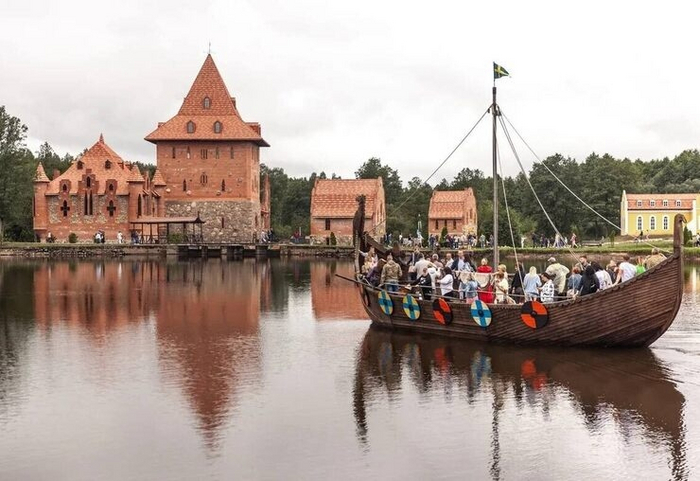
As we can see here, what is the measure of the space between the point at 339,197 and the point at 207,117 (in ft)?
46.2

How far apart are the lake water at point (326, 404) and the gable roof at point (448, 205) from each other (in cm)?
6848

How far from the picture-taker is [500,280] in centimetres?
2236

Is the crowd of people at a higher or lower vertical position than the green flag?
lower

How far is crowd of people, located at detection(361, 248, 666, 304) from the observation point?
21.7m

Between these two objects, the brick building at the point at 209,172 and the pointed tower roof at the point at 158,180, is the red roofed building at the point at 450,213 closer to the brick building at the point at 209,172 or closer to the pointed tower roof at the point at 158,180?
the brick building at the point at 209,172

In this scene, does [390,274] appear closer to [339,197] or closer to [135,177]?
[135,177]

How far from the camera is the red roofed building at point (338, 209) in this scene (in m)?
87.5

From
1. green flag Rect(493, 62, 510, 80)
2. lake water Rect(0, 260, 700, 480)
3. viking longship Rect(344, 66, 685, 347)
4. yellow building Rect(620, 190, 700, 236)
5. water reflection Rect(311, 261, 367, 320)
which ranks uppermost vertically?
green flag Rect(493, 62, 510, 80)

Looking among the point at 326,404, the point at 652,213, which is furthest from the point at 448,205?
the point at 326,404

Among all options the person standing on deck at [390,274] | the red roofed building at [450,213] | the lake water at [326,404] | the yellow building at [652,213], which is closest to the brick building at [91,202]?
the red roofed building at [450,213]

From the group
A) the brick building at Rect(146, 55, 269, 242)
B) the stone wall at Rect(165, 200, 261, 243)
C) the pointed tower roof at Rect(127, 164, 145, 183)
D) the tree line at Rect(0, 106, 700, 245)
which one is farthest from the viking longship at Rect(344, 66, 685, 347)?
the brick building at Rect(146, 55, 269, 242)

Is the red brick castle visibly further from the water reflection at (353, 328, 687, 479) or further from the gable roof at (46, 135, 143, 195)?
the water reflection at (353, 328, 687, 479)

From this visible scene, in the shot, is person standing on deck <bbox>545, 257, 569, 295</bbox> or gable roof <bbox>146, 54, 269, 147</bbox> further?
gable roof <bbox>146, 54, 269, 147</bbox>

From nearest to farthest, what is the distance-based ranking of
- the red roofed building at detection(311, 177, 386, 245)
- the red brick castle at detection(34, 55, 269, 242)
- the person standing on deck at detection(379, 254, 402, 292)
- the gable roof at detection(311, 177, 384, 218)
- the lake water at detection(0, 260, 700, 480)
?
1. the lake water at detection(0, 260, 700, 480)
2. the person standing on deck at detection(379, 254, 402, 292)
3. the red brick castle at detection(34, 55, 269, 242)
4. the red roofed building at detection(311, 177, 386, 245)
5. the gable roof at detection(311, 177, 384, 218)
